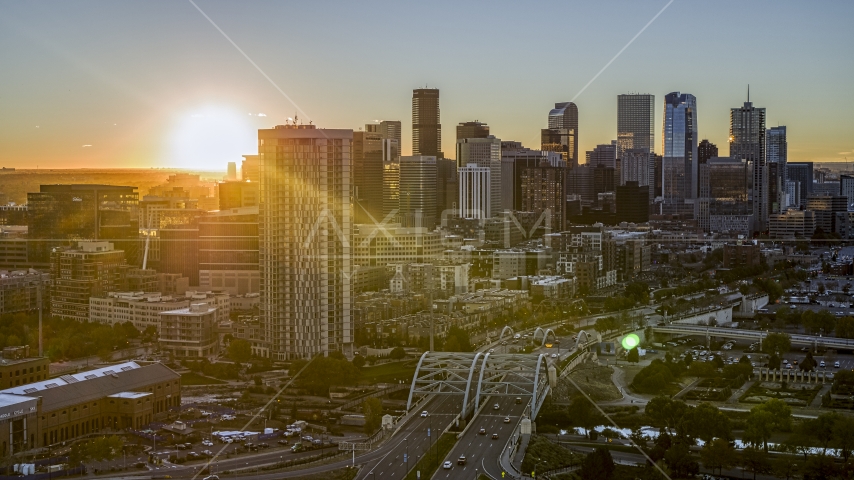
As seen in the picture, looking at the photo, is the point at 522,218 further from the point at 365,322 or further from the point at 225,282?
the point at 365,322

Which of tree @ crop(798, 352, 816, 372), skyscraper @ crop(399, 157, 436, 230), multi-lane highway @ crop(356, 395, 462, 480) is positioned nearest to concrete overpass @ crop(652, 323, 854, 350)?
tree @ crop(798, 352, 816, 372)

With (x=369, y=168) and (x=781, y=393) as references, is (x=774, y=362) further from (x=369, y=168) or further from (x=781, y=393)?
(x=369, y=168)

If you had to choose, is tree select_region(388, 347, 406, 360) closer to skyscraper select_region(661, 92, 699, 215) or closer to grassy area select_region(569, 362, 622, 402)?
grassy area select_region(569, 362, 622, 402)

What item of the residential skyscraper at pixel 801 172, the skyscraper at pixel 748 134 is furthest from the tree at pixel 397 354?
the residential skyscraper at pixel 801 172

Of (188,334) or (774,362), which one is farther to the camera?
(188,334)

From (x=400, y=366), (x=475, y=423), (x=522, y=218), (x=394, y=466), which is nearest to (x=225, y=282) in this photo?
(x=400, y=366)

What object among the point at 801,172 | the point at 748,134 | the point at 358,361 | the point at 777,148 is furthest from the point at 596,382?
the point at 777,148
